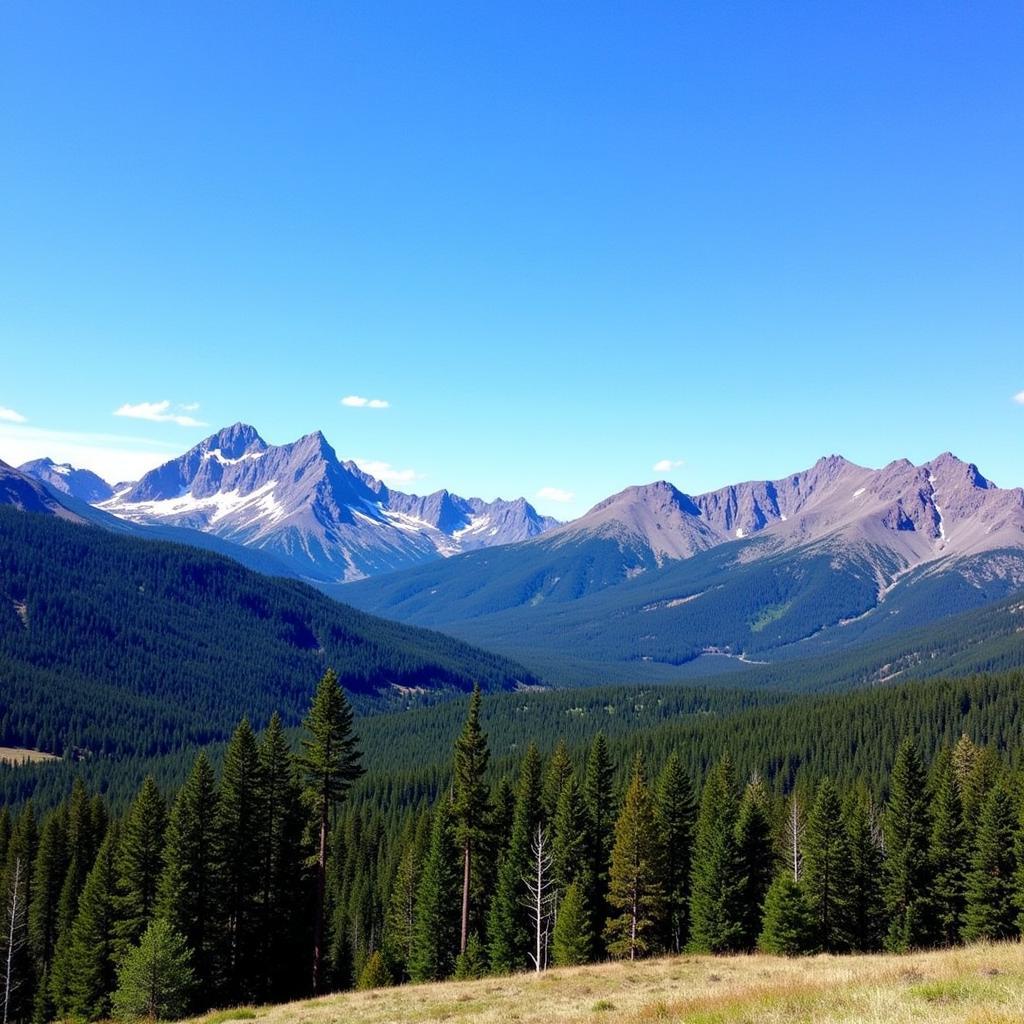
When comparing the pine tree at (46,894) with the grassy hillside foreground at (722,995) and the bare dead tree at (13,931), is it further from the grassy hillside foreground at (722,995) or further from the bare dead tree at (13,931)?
the grassy hillside foreground at (722,995)

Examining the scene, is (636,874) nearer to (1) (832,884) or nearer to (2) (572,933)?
(2) (572,933)

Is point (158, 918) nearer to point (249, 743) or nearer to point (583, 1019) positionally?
point (249, 743)

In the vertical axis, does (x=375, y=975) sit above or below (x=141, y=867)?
below

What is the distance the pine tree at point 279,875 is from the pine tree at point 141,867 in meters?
6.42

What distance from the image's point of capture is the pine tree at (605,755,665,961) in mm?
51469

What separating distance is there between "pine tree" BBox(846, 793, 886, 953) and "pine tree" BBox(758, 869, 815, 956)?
8.72 meters

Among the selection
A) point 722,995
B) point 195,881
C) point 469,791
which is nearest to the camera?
point 722,995

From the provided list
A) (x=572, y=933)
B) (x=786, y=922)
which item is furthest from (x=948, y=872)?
(x=572, y=933)

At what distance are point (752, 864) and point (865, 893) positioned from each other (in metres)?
7.76

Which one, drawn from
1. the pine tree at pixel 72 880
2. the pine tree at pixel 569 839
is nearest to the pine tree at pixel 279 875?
the pine tree at pixel 72 880

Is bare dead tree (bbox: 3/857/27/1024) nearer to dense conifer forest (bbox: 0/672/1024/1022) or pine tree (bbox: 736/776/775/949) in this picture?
dense conifer forest (bbox: 0/672/1024/1022)

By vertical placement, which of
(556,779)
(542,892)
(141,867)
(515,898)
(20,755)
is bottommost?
(20,755)

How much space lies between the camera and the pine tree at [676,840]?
2266 inches

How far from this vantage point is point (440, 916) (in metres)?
59.7
